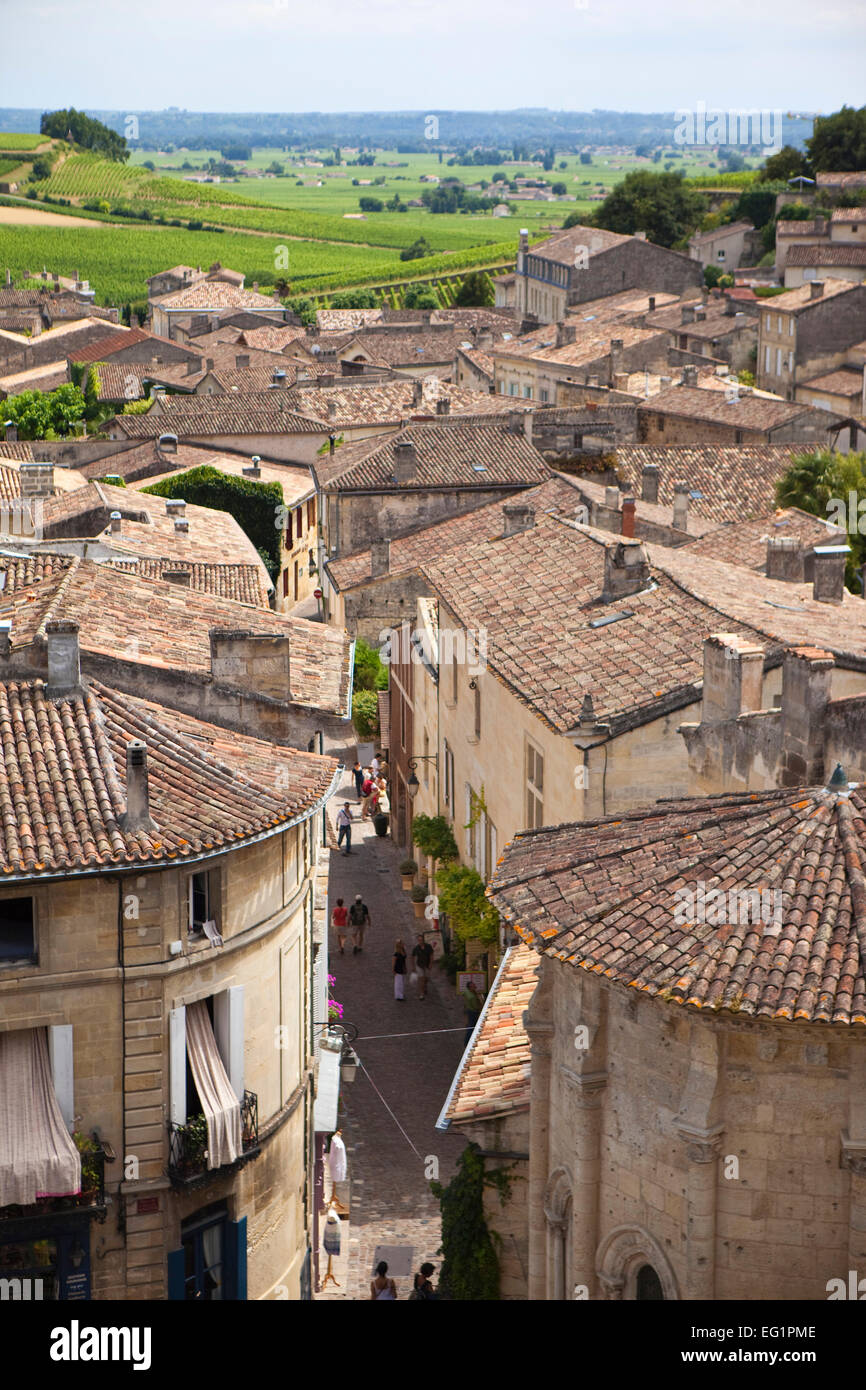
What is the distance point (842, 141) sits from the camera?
143000mm

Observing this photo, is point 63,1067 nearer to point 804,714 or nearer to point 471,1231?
point 471,1231

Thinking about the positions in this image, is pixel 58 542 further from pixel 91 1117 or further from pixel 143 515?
pixel 91 1117

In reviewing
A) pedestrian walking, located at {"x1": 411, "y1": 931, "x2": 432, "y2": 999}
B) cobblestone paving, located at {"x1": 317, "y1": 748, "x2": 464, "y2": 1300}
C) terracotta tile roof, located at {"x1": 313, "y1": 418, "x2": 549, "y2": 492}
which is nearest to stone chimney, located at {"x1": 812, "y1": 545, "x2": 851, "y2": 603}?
pedestrian walking, located at {"x1": 411, "y1": 931, "x2": 432, "y2": 999}

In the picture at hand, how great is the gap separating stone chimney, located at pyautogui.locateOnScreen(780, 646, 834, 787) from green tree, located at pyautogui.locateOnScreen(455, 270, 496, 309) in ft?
478

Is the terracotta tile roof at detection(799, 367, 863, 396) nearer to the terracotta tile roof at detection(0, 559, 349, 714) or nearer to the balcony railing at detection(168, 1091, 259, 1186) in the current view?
the terracotta tile roof at detection(0, 559, 349, 714)

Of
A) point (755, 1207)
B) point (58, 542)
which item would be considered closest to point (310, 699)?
point (755, 1207)

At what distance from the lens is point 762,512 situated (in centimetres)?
6656

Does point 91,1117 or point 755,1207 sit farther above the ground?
point 755,1207

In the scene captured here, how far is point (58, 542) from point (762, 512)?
94.5 ft

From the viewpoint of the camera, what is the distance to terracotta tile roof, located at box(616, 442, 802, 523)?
220ft

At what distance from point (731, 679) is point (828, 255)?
329 ft

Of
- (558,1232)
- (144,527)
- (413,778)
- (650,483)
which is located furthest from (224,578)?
(558,1232)
